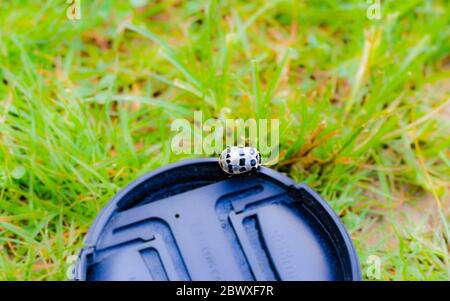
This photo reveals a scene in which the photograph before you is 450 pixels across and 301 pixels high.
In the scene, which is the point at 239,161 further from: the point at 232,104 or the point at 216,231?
the point at 232,104

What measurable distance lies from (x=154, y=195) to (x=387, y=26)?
0.85 metres

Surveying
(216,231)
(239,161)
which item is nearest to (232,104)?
(239,161)

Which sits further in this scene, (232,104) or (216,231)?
(232,104)

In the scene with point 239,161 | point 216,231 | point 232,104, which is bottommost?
point 216,231

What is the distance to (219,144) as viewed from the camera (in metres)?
1.55

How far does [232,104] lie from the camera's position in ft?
5.35

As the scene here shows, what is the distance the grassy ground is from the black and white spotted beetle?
15 cm

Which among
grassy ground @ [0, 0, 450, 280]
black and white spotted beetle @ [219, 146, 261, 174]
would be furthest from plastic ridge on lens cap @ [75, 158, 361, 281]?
grassy ground @ [0, 0, 450, 280]

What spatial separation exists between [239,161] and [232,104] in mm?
301

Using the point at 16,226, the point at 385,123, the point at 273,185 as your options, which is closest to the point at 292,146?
the point at 273,185

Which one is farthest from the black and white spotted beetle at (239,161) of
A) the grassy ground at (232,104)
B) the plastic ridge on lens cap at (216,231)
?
the grassy ground at (232,104)

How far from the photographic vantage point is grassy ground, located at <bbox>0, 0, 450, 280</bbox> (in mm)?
1495
